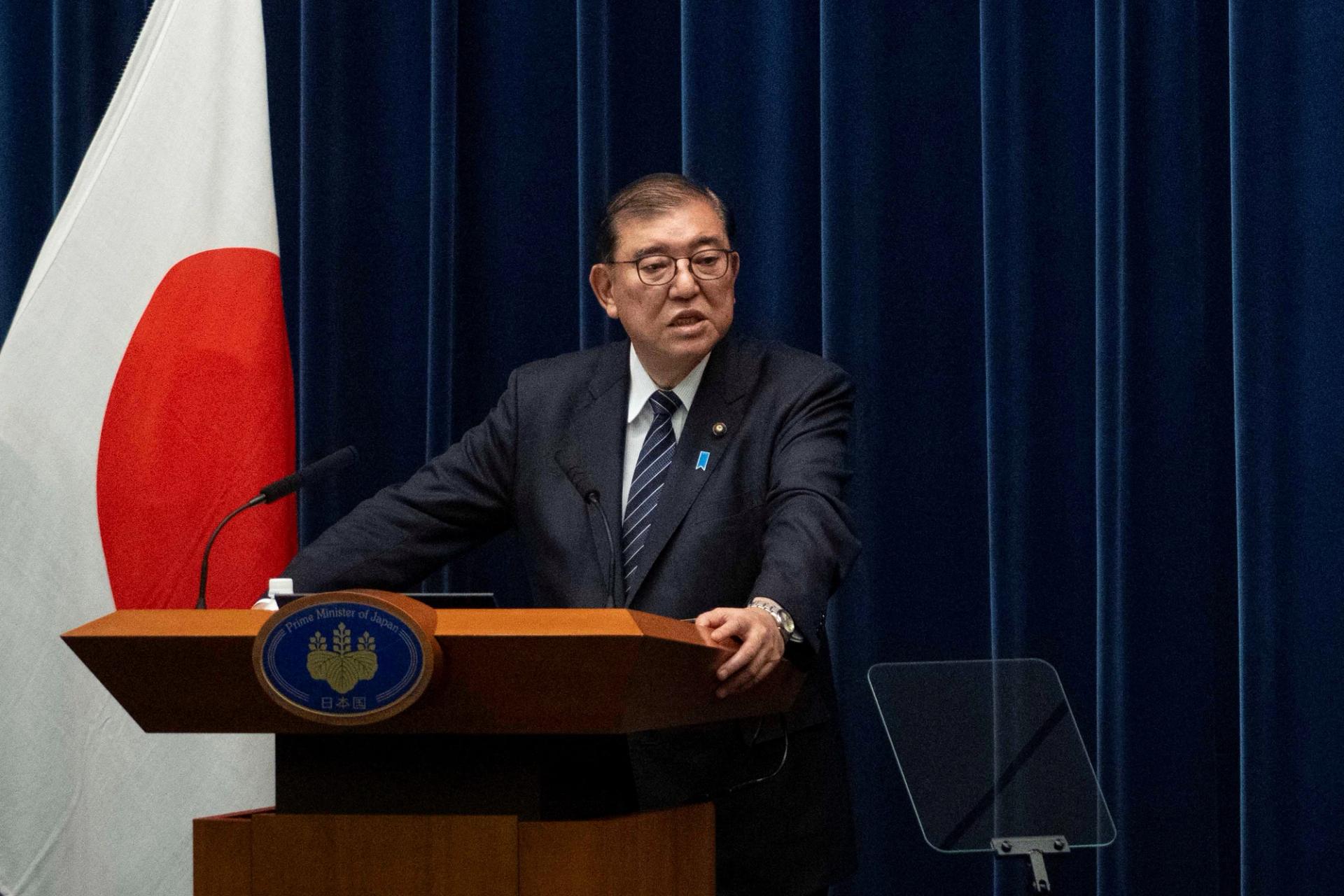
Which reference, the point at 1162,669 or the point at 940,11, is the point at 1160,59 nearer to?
the point at 940,11

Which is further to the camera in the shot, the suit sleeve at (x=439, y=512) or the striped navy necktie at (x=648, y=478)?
the suit sleeve at (x=439, y=512)

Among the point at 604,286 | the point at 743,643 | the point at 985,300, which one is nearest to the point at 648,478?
the point at 604,286

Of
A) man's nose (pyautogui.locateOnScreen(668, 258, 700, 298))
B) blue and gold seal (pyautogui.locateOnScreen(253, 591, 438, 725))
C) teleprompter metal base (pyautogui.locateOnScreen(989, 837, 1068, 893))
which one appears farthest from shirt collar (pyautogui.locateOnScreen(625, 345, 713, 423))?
blue and gold seal (pyautogui.locateOnScreen(253, 591, 438, 725))

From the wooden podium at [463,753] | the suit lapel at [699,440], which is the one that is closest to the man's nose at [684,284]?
the suit lapel at [699,440]

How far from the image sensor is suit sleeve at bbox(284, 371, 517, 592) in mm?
2037

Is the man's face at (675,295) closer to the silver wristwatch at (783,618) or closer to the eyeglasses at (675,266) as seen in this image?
the eyeglasses at (675,266)

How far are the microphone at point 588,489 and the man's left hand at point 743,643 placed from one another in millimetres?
326

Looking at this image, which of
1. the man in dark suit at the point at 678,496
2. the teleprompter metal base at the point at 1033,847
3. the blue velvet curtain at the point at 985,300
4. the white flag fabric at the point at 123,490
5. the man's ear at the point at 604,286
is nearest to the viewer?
the man in dark suit at the point at 678,496

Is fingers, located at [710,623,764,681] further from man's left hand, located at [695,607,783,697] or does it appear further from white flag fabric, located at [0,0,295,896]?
white flag fabric, located at [0,0,295,896]

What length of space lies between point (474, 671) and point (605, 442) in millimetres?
874

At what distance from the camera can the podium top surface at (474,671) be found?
1114mm

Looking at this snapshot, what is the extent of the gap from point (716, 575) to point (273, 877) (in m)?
0.80

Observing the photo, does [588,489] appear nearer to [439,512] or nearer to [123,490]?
[439,512]

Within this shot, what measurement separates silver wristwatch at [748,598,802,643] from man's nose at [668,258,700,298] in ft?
2.17
